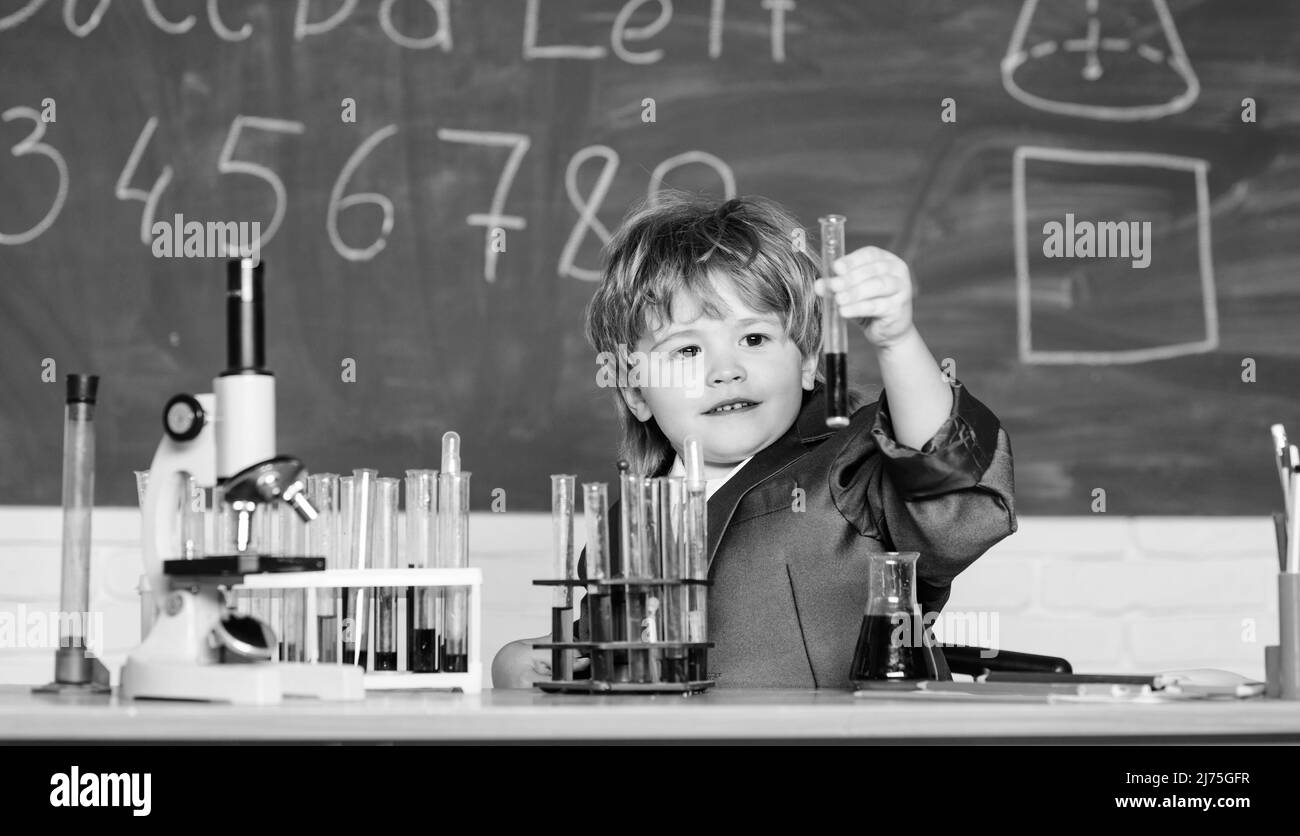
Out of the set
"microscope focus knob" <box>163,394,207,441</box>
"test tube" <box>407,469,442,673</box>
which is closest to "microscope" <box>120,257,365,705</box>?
"microscope focus knob" <box>163,394,207,441</box>

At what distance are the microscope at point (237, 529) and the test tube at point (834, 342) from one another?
373 millimetres

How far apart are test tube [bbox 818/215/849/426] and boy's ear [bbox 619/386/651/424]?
0.62 metres

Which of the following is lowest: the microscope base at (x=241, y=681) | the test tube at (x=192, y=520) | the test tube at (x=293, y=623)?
the microscope base at (x=241, y=681)

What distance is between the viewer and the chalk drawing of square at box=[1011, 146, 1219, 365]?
2.16 metres

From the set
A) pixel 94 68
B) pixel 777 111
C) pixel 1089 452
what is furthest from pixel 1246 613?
pixel 94 68

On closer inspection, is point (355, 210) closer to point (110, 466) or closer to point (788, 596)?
point (110, 466)

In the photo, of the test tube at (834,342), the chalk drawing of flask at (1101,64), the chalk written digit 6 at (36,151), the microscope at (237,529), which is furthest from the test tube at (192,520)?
the chalk drawing of flask at (1101,64)

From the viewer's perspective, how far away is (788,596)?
1415 mm

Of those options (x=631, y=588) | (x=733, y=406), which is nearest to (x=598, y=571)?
(x=631, y=588)

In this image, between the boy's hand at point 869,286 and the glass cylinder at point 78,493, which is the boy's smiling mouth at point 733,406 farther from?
the glass cylinder at point 78,493

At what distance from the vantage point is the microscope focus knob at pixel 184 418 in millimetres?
1055

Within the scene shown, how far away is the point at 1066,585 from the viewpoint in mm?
2150
